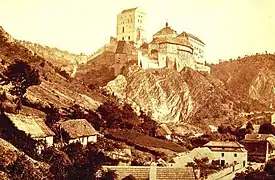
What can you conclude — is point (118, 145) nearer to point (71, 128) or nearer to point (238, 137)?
point (71, 128)

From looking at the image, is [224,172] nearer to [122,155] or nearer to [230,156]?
[122,155]

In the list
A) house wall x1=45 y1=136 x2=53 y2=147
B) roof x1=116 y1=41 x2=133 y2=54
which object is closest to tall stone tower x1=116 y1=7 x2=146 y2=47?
roof x1=116 y1=41 x2=133 y2=54

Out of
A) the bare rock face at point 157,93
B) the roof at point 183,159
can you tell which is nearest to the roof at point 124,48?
the bare rock face at point 157,93

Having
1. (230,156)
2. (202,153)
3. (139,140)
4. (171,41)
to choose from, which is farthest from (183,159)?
(171,41)

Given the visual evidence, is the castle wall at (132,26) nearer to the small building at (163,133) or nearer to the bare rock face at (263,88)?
the bare rock face at (263,88)

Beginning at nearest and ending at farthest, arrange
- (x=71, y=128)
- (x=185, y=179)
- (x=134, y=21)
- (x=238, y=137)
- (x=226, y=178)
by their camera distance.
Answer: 1. (x=185, y=179)
2. (x=226, y=178)
3. (x=71, y=128)
4. (x=238, y=137)
5. (x=134, y=21)

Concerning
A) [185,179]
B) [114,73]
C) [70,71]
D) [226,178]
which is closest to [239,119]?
[114,73]
